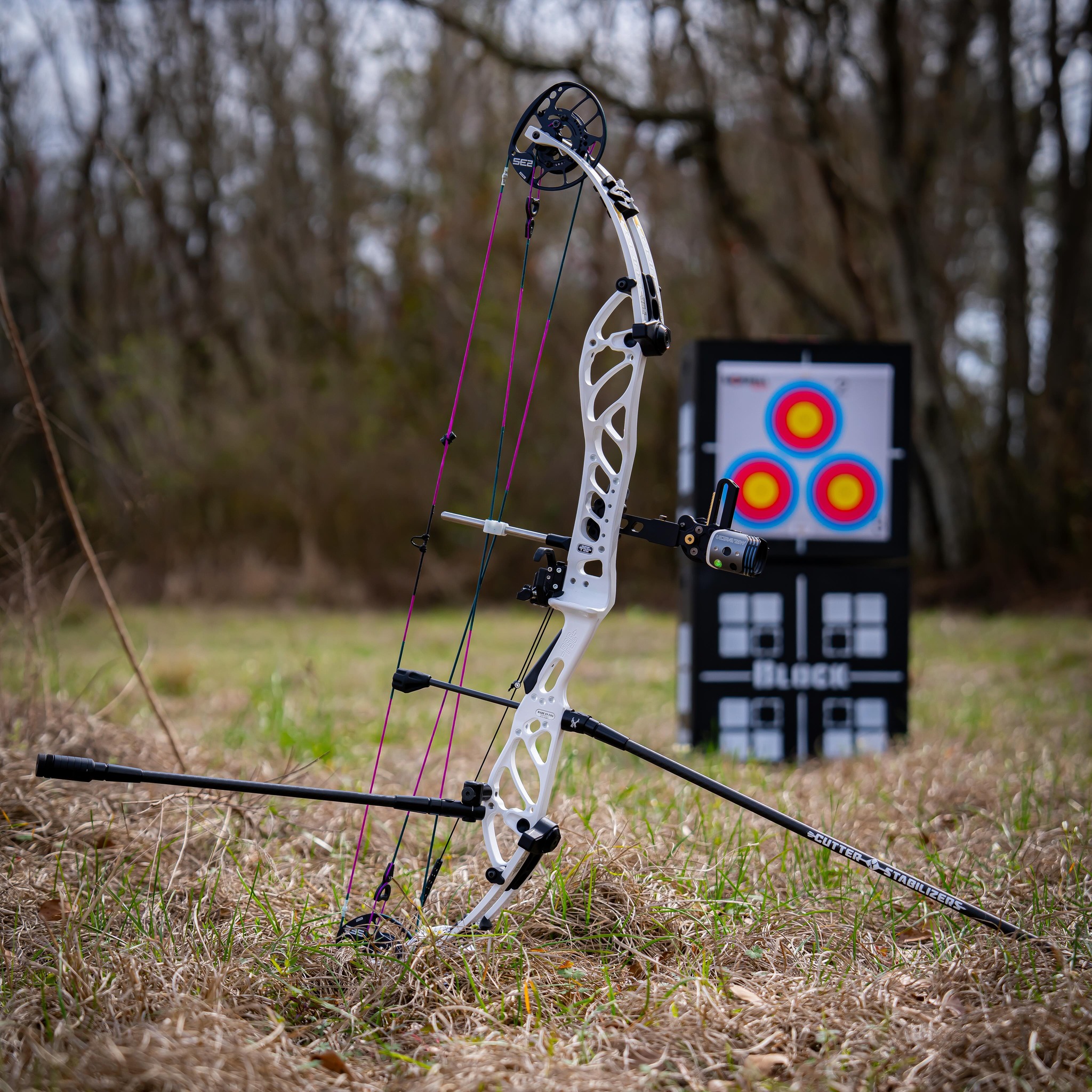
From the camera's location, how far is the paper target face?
4805 mm

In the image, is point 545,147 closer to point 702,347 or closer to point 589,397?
point 589,397

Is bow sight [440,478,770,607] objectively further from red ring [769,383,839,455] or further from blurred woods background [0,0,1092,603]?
blurred woods background [0,0,1092,603]

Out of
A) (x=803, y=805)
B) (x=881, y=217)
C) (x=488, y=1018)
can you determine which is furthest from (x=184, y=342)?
(x=488, y=1018)

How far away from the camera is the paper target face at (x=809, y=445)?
4805 millimetres

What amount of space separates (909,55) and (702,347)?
10723mm

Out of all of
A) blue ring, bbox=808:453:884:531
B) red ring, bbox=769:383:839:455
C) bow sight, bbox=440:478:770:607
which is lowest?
bow sight, bbox=440:478:770:607

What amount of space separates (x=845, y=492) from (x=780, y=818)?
8.80ft

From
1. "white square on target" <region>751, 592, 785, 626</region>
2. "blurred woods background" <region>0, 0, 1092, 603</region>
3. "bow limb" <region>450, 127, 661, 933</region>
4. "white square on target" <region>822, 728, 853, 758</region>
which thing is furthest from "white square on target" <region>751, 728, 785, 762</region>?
"blurred woods background" <region>0, 0, 1092, 603</region>

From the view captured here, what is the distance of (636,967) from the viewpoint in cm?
246

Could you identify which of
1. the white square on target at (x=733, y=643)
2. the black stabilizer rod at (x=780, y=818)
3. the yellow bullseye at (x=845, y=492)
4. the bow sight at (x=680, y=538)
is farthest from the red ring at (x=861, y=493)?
the black stabilizer rod at (x=780, y=818)

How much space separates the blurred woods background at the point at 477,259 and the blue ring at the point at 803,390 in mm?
5425

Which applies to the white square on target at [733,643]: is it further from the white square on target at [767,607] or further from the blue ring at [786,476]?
the blue ring at [786,476]

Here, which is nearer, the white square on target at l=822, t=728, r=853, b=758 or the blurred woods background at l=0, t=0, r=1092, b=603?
the white square on target at l=822, t=728, r=853, b=758

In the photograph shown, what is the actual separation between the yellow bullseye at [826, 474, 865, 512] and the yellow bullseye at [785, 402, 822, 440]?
0.22 m
